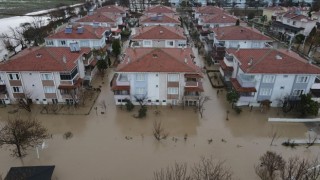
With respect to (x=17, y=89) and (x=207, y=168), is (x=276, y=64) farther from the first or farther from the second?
(x=17, y=89)

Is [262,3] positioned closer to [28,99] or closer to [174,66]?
[174,66]

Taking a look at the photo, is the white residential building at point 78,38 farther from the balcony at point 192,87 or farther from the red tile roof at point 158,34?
the balcony at point 192,87

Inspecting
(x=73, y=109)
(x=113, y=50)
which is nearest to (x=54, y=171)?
(x=73, y=109)

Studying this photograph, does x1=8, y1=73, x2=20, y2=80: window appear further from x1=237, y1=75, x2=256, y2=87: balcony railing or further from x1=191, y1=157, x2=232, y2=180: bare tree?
x1=237, y1=75, x2=256, y2=87: balcony railing

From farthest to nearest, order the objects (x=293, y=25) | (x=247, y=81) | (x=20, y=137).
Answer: (x=293, y=25)
(x=247, y=81)
(x=20, y=137)

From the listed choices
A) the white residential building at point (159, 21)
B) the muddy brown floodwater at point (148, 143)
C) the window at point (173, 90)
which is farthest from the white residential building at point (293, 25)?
the window at point (173, 90)

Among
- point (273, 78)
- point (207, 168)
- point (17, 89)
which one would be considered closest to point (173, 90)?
point (273, 78)
